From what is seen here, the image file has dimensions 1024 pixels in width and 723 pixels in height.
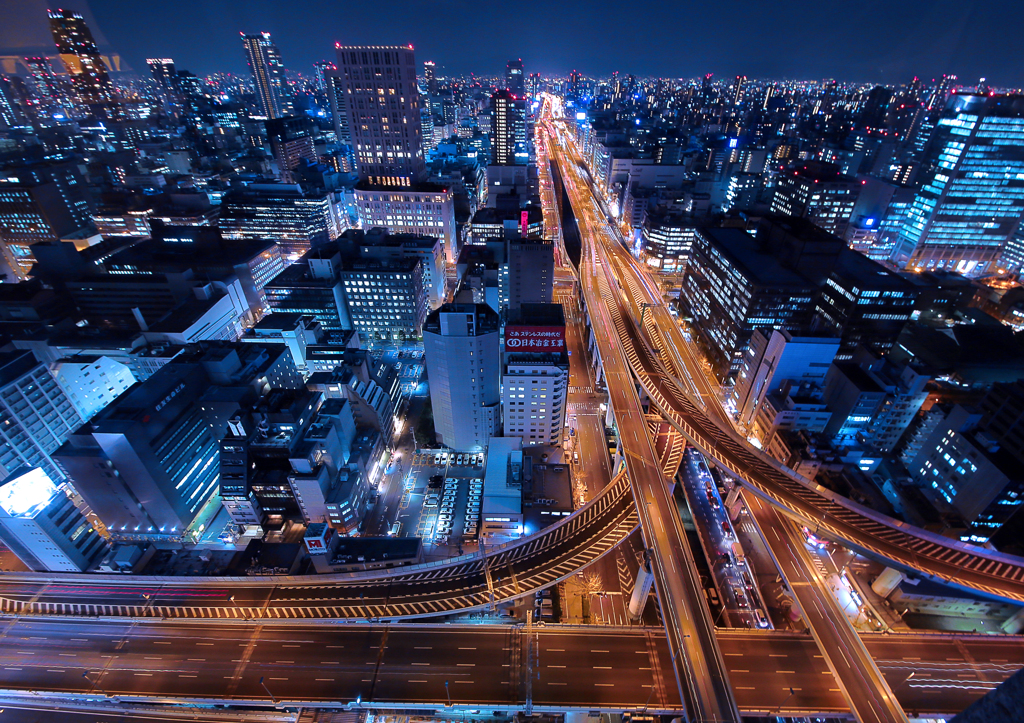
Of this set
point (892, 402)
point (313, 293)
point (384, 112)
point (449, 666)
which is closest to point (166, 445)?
point (313, 293)

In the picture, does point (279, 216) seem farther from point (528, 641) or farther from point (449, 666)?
point (528, 641)

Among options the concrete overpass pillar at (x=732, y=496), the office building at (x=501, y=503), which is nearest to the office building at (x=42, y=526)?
the office building at (x=501, y=503)

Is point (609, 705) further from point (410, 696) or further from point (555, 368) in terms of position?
point (555, 368)

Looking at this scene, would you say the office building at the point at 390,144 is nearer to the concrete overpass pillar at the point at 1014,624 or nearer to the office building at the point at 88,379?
the office building at the point at 88,379

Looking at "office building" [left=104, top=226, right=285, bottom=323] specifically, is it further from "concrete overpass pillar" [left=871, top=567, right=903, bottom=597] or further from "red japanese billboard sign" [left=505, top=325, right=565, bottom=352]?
"concrete overpass pillar" [left=871, top=567, right=903, bottom=597]

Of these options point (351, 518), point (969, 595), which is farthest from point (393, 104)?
point (969, 595)

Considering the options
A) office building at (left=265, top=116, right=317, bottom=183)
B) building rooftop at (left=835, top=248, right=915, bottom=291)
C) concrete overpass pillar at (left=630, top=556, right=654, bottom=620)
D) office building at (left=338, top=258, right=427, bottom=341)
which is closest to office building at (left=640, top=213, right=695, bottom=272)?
building rooftop at (left=835, top=248, right=915, bottom=291)
